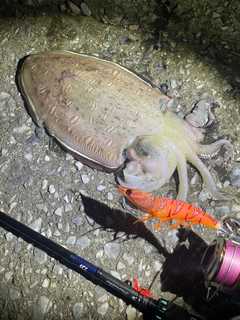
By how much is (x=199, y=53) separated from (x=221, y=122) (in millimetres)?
413

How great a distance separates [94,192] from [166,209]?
40 centimetres

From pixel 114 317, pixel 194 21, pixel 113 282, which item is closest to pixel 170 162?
pixel 113 282

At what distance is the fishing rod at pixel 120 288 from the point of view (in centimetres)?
156

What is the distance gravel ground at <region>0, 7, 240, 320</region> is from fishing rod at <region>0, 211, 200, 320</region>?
0.05m

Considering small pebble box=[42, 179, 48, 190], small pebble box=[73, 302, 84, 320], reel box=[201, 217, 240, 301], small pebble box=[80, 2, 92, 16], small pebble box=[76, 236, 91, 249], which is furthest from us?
small pebble box=[80, 2, 92, 16]

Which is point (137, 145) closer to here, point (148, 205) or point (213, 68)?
point (148, 205)

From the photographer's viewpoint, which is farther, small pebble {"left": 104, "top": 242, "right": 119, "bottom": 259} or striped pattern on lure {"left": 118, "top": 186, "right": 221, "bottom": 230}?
small pebble {"left": 104, "top": 242, "right": 119, "bottom": 259}

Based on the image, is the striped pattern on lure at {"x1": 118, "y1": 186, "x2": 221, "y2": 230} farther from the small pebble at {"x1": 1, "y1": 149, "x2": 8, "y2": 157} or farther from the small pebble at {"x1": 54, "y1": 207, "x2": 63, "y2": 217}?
the small pebble at {"x1": 1, "y1": 149, "x2": 8, "y2": 157}

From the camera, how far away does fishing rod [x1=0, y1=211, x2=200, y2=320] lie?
1556mm

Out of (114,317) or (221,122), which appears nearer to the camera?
(114,317)

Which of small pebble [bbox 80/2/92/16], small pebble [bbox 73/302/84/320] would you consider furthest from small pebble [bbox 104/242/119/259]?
small pebble [bbox 80/2/92/16]

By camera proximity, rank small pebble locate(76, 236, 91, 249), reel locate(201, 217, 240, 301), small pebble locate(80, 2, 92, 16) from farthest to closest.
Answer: small pebble locate(80, 2, 92, 16)
small pebble locate(76, 236, 91, 249)
reel locate(201, 217, 240, 301)

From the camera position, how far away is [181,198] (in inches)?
71.6

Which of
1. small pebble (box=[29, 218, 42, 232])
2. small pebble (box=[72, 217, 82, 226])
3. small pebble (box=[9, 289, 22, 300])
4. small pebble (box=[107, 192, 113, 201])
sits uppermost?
small pebble (box=[107, 192, 113, 201])
